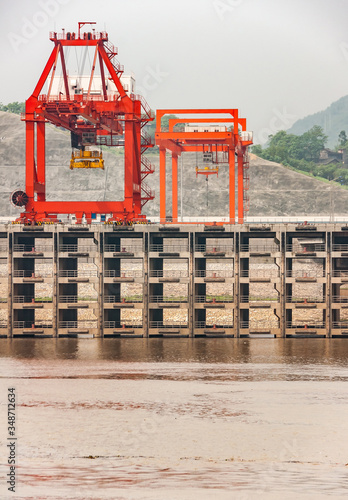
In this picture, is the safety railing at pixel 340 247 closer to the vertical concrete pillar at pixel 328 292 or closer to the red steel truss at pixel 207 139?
the vertical concrete pillar at pixel 328 292

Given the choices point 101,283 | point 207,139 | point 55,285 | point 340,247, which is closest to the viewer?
point 101,283

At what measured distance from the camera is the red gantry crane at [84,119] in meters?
69.4

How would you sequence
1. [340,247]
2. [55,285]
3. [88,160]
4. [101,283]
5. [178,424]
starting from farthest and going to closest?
1. [88,160]
2. [340,247]
3. [55,285]
4. [101,283]
5. [178,424]

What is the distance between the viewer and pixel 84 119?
72.4m

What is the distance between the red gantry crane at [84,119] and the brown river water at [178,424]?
56.1 ft

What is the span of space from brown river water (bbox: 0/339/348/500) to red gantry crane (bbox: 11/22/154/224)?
1710 centimetres

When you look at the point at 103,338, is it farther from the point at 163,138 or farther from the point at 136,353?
the point at 163,138

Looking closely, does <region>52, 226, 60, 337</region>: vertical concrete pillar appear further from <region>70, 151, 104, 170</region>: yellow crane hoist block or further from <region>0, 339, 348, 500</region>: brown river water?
<region>0, 339, 348, 500</region>: brown river water

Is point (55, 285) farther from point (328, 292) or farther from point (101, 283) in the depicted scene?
point (328, 292)

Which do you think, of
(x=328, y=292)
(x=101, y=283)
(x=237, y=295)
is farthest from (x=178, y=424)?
(x=328, y=292)

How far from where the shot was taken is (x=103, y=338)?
67.2 metres

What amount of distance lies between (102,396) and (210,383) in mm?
7327

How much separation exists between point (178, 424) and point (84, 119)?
42.5 metres

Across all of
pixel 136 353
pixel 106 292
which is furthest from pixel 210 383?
pixel 106 292
